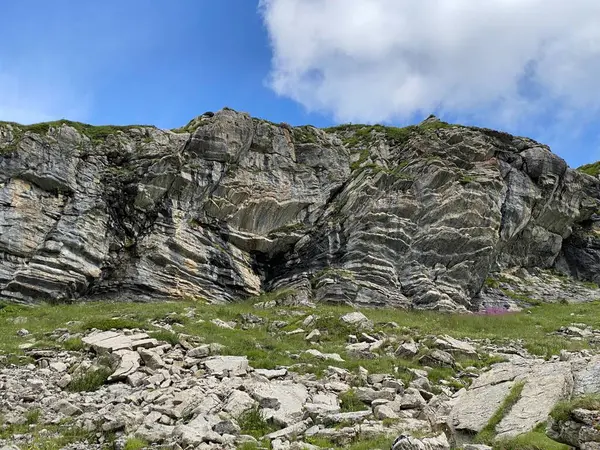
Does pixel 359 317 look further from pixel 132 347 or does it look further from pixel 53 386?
pixel 53 386

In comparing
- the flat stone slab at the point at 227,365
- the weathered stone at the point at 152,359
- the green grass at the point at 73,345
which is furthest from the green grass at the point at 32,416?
the green grass at the point at 73,345

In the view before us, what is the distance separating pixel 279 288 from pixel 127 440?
32.0m

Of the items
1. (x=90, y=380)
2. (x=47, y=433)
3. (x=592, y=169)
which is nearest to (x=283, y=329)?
(x=90, y=380)

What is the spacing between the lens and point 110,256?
39750mm

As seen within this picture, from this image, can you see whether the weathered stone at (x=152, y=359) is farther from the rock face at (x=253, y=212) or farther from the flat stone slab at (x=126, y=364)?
the rock face at (x=253, y=212)

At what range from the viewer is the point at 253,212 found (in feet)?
151

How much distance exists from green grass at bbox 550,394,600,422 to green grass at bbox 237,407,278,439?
6.29m

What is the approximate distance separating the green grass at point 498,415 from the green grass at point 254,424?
485 centimetres

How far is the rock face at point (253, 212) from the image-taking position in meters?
38.6

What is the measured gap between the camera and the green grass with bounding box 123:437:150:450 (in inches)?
424

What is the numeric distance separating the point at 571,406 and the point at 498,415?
1.73m

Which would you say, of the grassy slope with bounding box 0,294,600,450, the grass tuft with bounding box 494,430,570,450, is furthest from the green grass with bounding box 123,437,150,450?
the grass tuft with bounding box 494,430,570,450

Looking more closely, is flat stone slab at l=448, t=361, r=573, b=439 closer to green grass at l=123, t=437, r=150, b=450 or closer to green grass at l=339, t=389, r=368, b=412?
green grass at l=339, t=389, r=368, b=412

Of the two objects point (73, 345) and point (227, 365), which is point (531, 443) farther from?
point (73, 345)
